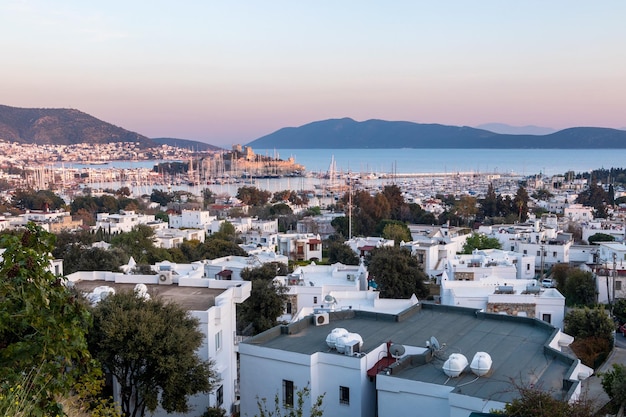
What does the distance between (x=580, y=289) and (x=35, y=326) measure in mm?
21813

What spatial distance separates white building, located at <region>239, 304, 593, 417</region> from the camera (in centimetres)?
801

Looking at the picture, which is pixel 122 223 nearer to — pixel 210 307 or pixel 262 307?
pixel 262 307

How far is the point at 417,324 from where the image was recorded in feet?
37.3

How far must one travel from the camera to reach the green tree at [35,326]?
16.0 feet

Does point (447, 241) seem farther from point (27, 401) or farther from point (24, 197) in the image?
point (24, 197)

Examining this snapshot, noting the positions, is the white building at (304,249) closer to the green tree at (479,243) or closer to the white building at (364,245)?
the white building at (364,245)

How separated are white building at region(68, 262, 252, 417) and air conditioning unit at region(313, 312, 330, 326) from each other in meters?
1.96

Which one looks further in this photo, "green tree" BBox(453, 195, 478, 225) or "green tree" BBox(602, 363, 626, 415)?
"green tree" BBox(453, 195, 478, 225)

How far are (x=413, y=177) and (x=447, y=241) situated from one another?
128286 millimetres

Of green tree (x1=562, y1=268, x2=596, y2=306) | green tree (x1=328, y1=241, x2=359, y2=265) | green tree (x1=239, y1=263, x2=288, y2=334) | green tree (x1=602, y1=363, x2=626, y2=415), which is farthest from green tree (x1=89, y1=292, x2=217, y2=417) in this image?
green tree (x1=328, y1=241, x2=359, y2=265)

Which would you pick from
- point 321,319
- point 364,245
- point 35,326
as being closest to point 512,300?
point 321,319

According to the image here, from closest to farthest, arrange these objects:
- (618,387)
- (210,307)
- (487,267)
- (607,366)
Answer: (618,387) < (210,307) < (607,366) < (487,267)

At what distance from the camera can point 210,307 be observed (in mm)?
12336

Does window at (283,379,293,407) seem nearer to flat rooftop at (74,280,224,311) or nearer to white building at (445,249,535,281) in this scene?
flat rooftop at (74,280,224,311)
